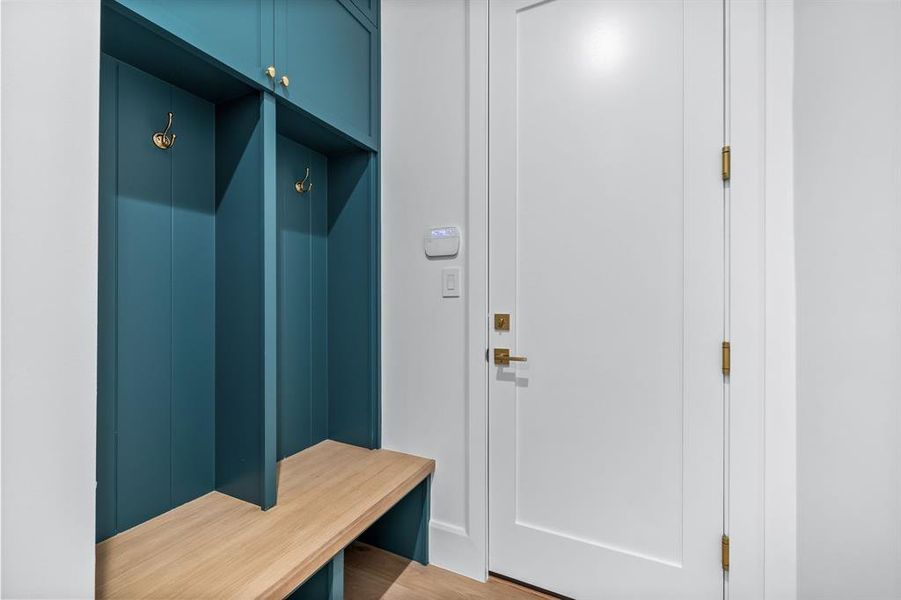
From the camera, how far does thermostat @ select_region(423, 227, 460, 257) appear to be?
65.9 inches

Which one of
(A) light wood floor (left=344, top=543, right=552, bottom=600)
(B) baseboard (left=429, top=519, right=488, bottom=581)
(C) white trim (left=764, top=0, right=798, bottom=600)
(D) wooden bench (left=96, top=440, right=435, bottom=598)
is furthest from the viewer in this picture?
(B) baseboard (left=429, top=519, right=488, bottom=581)

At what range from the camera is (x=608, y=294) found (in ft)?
4.67

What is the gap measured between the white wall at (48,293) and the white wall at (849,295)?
5.67 ft

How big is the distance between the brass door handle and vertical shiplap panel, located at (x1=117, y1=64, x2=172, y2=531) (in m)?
1.13

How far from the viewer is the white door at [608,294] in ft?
4.27

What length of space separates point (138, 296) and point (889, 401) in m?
2.15

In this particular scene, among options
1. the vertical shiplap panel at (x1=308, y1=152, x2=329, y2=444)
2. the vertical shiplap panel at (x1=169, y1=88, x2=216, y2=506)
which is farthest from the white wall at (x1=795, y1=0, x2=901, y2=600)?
the vertical shiplap panel at (x1=169, y1=88, x2=216, y2=506)

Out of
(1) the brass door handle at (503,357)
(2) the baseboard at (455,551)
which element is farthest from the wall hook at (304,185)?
(2) the baseboard at (455,551)

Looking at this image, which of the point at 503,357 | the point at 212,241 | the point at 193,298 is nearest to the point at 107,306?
the point at 193,298

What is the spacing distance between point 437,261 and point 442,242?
0.09 metres

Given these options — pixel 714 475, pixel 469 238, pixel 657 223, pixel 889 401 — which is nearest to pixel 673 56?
pixel 657 223

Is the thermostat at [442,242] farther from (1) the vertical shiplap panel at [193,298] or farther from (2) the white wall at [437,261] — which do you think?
(1) the vertical shiplap panel at [193,298]

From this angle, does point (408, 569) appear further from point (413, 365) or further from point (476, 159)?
point (476, 159)

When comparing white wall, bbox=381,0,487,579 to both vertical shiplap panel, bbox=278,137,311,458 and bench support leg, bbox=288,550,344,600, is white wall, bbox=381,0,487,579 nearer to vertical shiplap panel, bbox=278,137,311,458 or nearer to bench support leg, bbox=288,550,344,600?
vertical shiplap panel, bbox=278,137,311,458
